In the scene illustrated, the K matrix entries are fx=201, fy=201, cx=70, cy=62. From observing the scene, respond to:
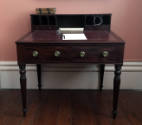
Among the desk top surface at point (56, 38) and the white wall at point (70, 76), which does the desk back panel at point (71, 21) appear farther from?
Answer: the white wall at point (70, 76)

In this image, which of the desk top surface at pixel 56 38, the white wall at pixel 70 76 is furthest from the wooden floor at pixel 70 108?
the desk top surface at pixel 56 38

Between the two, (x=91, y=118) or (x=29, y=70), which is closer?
(x=91, y=118)

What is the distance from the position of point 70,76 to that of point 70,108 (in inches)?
14.7

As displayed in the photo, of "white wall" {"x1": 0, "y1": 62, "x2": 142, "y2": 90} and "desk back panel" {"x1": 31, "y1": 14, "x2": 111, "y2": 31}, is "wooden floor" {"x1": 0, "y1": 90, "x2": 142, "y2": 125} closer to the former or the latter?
"white wall" {"x1": 0, "y1": 62, "x2": 142, "y2": 90}

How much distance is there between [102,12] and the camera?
73.3 inches

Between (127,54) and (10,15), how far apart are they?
1.19 m

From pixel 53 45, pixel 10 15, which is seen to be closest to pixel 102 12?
pixel 53 45

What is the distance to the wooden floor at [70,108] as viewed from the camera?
1.59 meters

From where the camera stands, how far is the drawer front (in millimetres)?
1430

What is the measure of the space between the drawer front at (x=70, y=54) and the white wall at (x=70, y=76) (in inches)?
21.6

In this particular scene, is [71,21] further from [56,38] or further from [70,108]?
[70,108]

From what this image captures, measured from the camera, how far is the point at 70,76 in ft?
6.68

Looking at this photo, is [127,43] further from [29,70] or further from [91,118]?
[29,70]

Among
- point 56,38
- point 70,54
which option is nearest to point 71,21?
point 56,38
